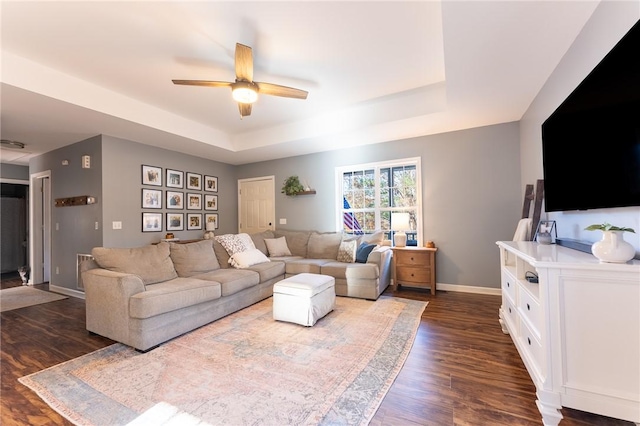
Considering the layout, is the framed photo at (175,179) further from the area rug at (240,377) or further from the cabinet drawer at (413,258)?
the cabinet drawer at (413,258)

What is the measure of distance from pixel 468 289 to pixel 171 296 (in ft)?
12.9

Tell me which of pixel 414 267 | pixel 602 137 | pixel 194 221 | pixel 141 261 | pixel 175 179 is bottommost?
pixel 414 267

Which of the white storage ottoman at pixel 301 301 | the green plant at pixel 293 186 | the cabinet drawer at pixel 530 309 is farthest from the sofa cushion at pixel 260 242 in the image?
the cabinet drawer at pixel 530 309

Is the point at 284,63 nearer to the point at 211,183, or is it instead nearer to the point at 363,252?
the point at 363,252

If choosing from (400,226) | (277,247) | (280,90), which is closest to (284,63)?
(280,90)

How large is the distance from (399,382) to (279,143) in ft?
12.8

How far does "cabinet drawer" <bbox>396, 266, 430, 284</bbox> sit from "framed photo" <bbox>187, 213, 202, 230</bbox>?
3.97 metres

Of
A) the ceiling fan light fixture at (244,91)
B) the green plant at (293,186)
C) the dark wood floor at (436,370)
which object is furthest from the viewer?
the green plant at (293,186)

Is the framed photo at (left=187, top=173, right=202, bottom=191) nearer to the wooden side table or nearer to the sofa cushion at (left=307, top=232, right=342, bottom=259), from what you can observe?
the sofa cushion at (left=307, top=232, right=342, bottom=259)

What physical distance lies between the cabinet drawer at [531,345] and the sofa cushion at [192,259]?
3347 mm

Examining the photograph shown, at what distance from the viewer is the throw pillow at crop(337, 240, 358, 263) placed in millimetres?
4125

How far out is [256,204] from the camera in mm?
6059

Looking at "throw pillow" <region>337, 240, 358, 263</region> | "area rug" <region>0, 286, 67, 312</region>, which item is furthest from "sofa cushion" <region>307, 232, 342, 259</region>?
"area rug" <region>0, 286, 67, 312</region>

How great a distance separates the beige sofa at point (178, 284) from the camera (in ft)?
7.77
